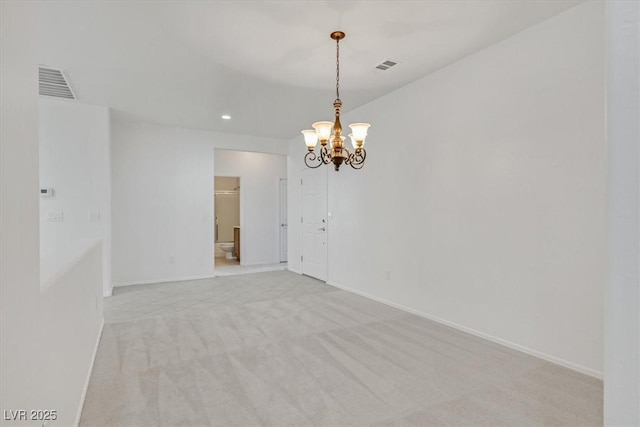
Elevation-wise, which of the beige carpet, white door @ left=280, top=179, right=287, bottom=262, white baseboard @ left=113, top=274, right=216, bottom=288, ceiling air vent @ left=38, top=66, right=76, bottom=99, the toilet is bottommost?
the beige carpet

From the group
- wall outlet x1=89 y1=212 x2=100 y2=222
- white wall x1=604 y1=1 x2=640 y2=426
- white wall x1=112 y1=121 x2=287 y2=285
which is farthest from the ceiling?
white wall x1=604 y1=1 x2=640 y2=426

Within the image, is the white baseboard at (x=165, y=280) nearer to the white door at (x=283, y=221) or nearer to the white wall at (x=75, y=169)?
the white wall at (x=75, y=169)

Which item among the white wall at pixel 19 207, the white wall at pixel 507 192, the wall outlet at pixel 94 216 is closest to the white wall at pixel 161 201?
the wall outlet at pixel 94 216

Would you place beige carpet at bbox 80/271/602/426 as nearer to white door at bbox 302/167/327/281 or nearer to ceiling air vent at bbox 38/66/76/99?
white door at bbox 302/167/327/281

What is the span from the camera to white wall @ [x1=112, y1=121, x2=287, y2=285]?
18.2 feet

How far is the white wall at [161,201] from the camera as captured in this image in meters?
5.55

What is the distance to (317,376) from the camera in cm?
249

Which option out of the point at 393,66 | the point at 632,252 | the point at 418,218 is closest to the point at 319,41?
the point at 393,66

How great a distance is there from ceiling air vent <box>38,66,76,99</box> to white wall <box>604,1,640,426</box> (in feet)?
15.2

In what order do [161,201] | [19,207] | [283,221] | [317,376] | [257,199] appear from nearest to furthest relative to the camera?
[19,207], [317,376], [161,201], [257,199], [283,221]

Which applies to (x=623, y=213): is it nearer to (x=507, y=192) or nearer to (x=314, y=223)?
(x=507, y=192)

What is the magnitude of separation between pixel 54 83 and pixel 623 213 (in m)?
5.18

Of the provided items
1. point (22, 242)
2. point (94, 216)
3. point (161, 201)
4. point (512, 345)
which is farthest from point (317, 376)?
point (161, 201)

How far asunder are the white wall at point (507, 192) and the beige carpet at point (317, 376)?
30 centimetres
